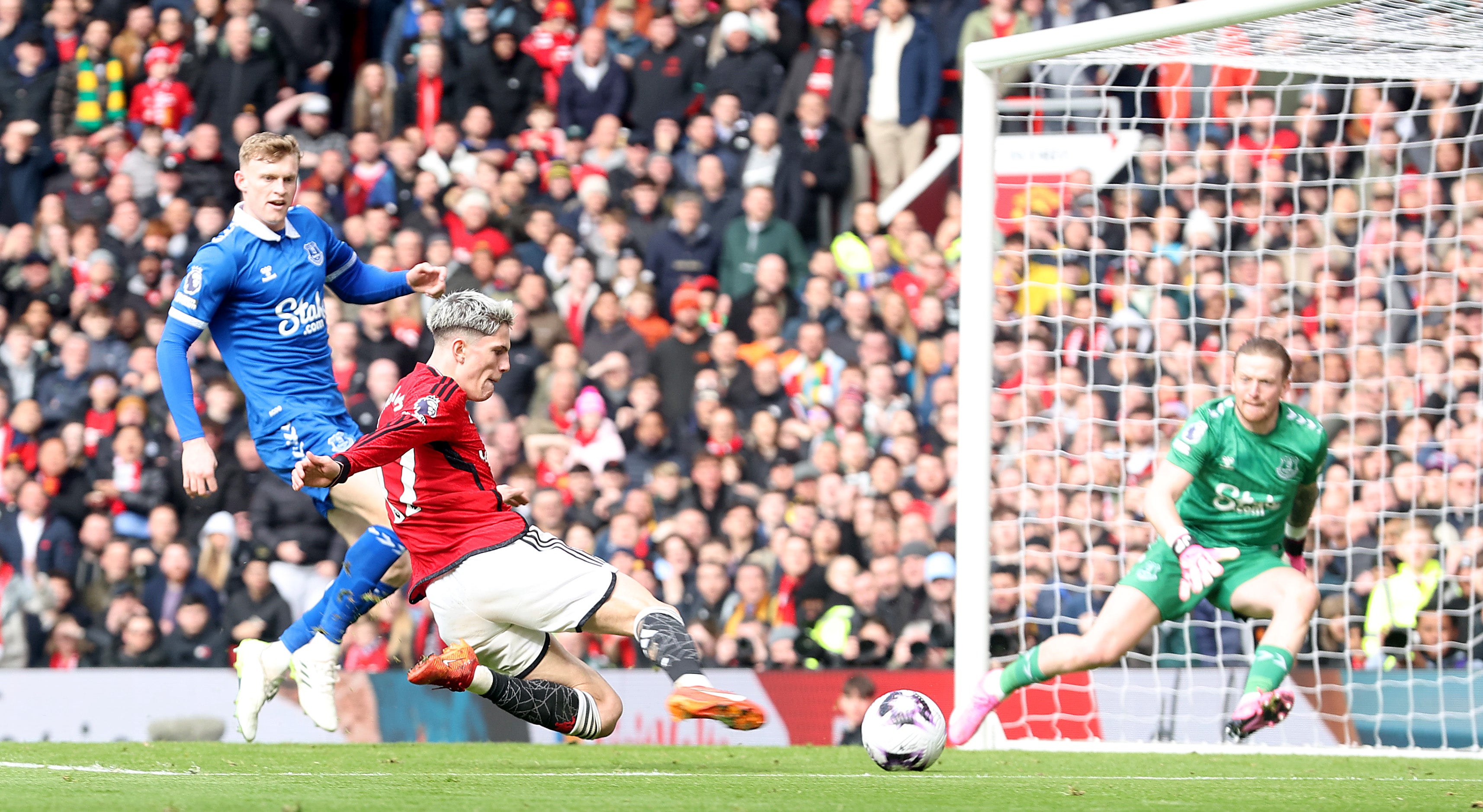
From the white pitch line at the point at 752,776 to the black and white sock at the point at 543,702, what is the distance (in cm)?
19

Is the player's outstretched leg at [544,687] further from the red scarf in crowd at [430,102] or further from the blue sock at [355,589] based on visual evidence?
the red scarf in crowd at [430,102]

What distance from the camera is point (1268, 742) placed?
29.7 ft

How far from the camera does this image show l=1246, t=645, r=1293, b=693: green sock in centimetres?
659

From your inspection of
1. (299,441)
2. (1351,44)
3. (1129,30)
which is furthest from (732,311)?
(299,441)

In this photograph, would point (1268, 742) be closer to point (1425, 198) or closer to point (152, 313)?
point (1425, 198)

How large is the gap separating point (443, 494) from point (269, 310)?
147 centimetres

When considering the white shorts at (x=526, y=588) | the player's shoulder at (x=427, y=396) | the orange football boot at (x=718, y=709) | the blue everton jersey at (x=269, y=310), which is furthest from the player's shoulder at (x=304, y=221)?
the orange football boot at (x=718, y=709)

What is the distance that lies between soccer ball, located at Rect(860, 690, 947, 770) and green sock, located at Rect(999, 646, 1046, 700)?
54.3 inches

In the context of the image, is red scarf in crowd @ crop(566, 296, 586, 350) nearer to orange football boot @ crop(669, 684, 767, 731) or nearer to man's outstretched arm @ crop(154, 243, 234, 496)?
man's outstretched arm @ crop(154, 243, 234, 496)

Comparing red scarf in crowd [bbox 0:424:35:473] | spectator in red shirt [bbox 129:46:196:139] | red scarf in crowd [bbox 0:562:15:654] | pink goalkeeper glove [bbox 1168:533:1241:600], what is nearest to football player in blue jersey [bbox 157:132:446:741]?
pink goalkeeper glove [bbox 1168:533:1241:600]

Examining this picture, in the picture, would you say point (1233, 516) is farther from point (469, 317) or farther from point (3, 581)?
point (3, 581)

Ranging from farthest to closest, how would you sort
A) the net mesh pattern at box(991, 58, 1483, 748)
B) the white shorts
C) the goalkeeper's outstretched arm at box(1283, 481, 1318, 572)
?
the net mesh pattern at box(991, 58, 1483, 748), the goalkeeper's outstretched arm at box(1283, 481, 1318, 572), the white shorts

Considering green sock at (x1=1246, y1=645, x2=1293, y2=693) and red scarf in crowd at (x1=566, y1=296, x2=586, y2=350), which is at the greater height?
red scarf in crowd at (x1=566, y1=296, x2=586, y2=350)

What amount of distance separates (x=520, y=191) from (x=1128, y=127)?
14.1 ft
